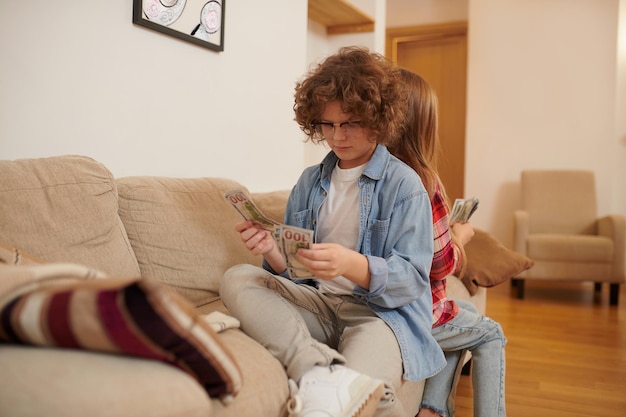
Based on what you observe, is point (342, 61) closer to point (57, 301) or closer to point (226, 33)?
point (57, 301)

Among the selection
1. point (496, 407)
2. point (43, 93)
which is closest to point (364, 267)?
point (496, 407)

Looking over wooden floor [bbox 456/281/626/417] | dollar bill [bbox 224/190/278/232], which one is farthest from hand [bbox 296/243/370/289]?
wooden floor [bbox 456/281/626/417]

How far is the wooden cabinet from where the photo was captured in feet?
11.9

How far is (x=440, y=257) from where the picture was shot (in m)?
1.71

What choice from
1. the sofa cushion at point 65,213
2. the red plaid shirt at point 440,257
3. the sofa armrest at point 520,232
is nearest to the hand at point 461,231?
the red plaid shirt at point 440,257

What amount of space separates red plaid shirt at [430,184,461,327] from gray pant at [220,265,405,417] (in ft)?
1.03

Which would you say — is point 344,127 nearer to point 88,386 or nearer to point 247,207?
point 247,207

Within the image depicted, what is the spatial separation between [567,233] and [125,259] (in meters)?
4.05

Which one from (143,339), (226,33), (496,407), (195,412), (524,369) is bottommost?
(524,369)

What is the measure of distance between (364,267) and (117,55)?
1.21m

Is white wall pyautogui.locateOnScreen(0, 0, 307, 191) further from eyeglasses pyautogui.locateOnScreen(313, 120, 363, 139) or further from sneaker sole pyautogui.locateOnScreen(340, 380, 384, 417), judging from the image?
sneaker sole pyautogui.locateOnScreen(340, 380, 384, 417)

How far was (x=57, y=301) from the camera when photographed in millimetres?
831

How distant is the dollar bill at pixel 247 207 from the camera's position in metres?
1.39

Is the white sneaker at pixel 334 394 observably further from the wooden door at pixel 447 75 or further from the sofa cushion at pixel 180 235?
the wooden door at pixel 447 75
